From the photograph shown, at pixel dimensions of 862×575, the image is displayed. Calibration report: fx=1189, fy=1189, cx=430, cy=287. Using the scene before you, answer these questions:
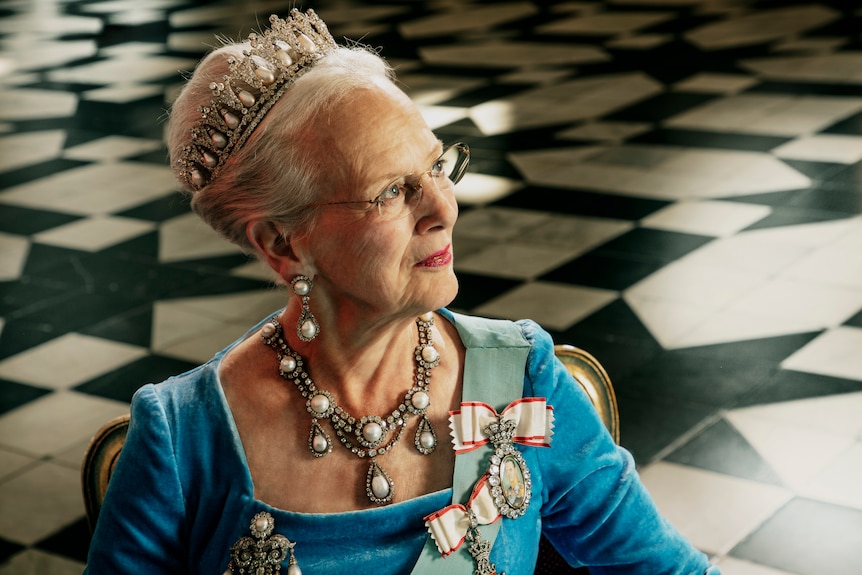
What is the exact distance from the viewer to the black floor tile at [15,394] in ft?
13.5

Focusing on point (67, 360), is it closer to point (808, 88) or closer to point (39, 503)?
point (39, 503)

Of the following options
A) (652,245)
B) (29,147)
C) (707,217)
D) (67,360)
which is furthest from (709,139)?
(29,147)

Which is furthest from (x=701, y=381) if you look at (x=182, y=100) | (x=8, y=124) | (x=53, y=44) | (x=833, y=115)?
(x=53, y=44)

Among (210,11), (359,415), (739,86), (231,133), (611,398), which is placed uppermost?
(231,133)

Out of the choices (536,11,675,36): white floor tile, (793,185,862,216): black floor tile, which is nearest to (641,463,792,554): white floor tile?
(793,185,862,216): black floor tile

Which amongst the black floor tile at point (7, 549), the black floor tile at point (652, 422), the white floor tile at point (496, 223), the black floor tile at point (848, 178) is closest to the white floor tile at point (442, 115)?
the white floor tile at point (496, 223)

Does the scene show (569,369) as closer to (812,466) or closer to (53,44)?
(812,466)

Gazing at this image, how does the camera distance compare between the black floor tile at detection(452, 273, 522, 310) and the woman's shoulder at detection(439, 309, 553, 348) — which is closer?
the woman's shoulder at detection(439, 309, 553, 348)

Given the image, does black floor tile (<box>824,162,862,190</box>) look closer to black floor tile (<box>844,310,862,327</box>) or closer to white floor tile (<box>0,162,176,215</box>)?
black floor tile (<box>844,310,862,327</box>)

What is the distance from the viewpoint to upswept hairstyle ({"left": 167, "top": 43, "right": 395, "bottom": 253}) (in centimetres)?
147

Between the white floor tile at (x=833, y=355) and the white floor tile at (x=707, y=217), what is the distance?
3.89 feet

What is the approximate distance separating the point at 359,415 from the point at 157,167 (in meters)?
5.97

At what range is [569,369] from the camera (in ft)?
6.03

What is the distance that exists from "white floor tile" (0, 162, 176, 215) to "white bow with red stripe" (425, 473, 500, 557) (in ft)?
17.1
